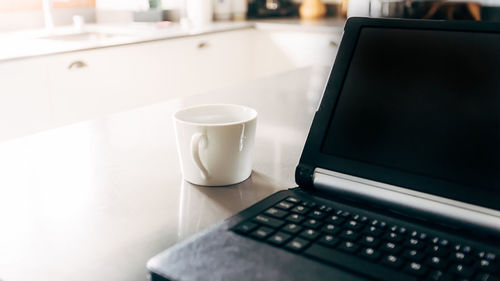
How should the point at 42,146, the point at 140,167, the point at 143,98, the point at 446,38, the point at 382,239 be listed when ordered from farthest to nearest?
the point at 143,98 → the point at 42,146 → the point at 140,167 → the point at 446,38 → the point at 382,239

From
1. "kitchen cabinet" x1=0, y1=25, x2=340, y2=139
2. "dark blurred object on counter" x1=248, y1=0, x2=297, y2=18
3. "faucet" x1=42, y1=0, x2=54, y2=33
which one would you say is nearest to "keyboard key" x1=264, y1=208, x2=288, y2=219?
"kitchen cabinet" x1=0, y1=25, x2=340, y2=139

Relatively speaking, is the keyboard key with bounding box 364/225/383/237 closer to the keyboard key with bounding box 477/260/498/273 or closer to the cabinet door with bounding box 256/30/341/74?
the keyboard key with bounding box 477/260/498/273

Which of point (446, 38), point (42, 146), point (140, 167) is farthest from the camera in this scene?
point (42, 146)

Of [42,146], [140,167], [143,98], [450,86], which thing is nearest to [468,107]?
[450,86]

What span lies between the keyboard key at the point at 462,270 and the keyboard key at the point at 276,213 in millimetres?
170

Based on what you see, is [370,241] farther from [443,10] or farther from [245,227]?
[443,10]

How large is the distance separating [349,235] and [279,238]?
66 mm

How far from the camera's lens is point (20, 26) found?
2.52 metres

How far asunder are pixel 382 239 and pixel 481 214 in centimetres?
11

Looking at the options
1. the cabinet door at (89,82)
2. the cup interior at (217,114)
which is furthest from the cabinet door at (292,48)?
the cup interior at (217,114)

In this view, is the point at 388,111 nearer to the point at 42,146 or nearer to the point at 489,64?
the point at 489,64

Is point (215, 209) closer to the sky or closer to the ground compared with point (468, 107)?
closer to the ground

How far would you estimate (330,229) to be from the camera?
475 millimetres

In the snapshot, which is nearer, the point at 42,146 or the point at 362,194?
the point at 362,194
